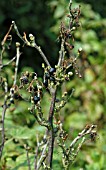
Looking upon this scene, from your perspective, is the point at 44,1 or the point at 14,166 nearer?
the point at 14,166

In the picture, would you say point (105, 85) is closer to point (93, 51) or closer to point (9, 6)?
point (93, 51)

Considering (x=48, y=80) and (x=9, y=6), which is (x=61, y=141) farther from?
(x=9, y=6)

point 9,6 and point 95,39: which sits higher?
point 9,6

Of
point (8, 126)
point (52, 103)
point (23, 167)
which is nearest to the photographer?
point (52, 103)

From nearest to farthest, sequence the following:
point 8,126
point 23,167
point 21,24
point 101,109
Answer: point 23,167 → point 8,126 → point 101,109 → point 21,24

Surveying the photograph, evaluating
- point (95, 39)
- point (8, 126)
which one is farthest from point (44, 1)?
point (8, 126)

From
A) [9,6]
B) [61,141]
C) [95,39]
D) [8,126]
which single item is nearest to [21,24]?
[9,6]

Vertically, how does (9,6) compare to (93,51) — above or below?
above

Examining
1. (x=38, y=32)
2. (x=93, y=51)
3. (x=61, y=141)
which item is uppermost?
(x=38, y=32)

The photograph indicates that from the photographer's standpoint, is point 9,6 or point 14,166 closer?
point 14,166
